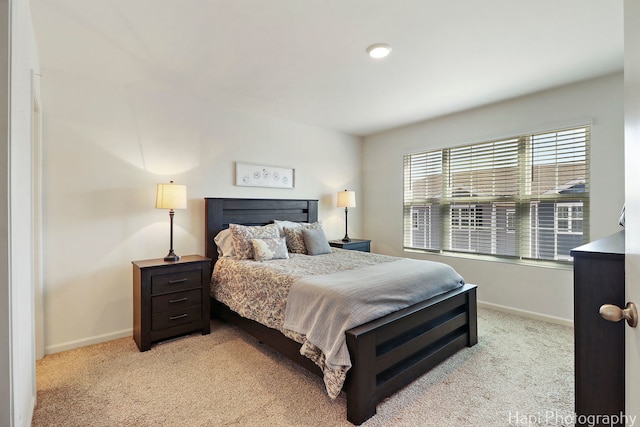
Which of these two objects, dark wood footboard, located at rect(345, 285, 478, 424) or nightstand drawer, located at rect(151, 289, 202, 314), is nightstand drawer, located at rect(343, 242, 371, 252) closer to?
dark wood footboard, located at rect(345, 285, 478, 424)

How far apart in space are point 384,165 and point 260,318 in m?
3.31

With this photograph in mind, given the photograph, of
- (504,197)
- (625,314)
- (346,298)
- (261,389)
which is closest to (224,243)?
(261,389)

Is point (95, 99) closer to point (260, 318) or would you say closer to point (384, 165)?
point (260, 318)

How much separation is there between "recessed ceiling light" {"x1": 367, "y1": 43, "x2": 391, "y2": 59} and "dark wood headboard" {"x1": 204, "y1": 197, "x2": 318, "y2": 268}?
218 cm

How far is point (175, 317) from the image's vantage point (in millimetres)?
2797

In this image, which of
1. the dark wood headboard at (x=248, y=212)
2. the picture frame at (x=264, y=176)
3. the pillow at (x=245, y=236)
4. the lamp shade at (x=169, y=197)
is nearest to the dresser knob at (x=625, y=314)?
the pillow at (x=245, y=236)

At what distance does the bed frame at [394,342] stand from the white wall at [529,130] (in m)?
1.18

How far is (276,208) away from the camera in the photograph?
13.1 ft

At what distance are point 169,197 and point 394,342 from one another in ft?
7.81

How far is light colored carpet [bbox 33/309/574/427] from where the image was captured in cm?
176

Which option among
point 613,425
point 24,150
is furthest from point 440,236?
point 24,150

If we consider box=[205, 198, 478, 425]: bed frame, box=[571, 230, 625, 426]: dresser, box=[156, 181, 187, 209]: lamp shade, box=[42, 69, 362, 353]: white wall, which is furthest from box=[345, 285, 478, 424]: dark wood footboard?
box=[42, 69, 362, 353]: white wall

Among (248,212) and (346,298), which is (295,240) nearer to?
(248,212)

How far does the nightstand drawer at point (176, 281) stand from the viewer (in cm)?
270
